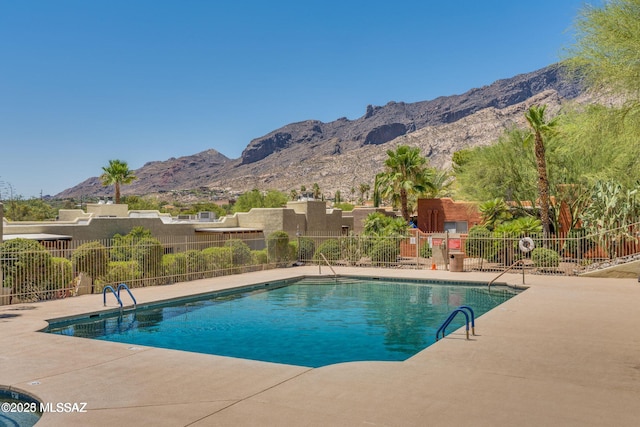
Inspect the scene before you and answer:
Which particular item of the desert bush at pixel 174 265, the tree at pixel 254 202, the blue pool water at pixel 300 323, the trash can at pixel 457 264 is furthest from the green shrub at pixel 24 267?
the tree at pixel 254 202

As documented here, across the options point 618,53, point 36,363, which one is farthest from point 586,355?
point 36,363

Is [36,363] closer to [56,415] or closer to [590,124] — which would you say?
[56,415]

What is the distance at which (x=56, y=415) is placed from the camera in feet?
21.8

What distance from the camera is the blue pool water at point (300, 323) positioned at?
1248 cm

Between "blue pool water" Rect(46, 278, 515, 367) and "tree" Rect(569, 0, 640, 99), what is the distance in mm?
7088

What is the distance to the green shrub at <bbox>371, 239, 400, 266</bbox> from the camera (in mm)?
29359

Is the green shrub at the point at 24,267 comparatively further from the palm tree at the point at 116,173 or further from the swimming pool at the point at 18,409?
the palm tree at the point at 116,173

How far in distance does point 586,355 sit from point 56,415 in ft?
27.7

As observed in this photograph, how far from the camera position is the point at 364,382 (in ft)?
26.2

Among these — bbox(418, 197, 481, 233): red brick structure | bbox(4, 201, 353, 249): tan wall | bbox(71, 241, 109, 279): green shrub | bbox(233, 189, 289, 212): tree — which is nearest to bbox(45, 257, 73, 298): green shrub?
bbox(71, 241, 109, 279): green shrub

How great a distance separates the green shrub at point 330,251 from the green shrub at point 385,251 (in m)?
1.96

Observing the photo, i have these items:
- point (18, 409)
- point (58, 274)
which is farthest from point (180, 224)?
point (18, 409)

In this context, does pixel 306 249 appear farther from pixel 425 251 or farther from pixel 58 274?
pixel 58 274

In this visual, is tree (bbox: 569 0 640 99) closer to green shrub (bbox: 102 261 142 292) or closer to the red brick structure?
green shrub (bbox: 102 261 142 292)
